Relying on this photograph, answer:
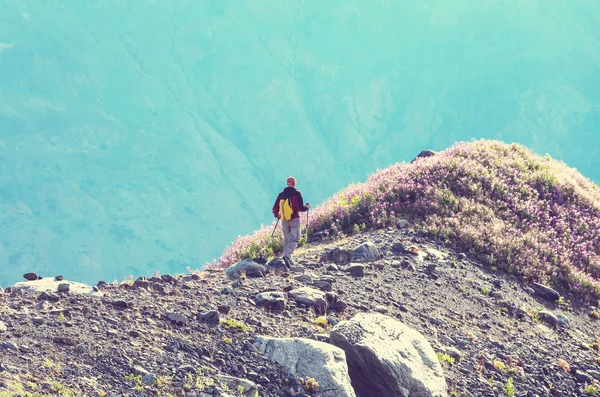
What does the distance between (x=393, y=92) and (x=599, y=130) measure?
53.5 m

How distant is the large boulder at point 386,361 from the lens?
9.41 meters

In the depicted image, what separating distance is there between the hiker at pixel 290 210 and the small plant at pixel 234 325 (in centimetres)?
494

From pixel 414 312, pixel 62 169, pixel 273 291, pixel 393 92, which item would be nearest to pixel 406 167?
pixel 414 312

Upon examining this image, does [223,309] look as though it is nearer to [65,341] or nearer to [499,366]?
[65,341]

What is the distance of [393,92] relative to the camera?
171 meters

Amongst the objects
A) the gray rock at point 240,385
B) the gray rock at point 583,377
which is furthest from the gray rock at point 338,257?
the gray rock at point 240,385

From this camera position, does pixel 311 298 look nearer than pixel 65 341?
No

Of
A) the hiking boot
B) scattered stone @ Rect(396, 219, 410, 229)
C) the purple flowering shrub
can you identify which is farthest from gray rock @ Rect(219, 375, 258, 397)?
scattered stone @ Rect(396, 219, 410, 229)

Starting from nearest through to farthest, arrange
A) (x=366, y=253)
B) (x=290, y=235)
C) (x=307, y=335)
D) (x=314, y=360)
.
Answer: (x=314, y=360) → (x=307, y=335) → (x=290, y=235) → (x=366, y=253)

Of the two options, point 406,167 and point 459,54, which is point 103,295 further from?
point 459,54

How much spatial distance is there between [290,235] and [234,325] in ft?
19.0

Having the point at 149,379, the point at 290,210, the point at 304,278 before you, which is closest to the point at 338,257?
the point at 290,210

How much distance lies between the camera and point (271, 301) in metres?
11.8

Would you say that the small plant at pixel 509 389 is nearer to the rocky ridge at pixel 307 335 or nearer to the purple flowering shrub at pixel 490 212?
the rocky ridge at pixel 307 335
